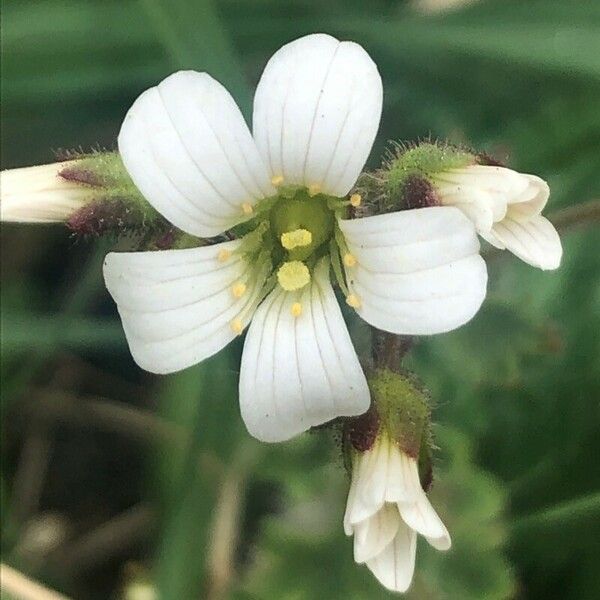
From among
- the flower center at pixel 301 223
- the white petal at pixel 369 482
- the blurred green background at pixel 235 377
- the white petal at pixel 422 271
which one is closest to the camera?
the white petal at pixel 422 271

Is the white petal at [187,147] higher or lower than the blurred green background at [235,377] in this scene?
higher

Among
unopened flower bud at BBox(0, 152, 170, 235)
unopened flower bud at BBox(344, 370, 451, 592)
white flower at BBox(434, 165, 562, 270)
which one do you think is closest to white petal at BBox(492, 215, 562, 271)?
white flower at BBox(434, 165, 562, 270)

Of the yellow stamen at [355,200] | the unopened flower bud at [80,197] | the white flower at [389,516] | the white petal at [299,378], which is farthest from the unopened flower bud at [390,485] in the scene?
the unopened flower bud at [80,197]

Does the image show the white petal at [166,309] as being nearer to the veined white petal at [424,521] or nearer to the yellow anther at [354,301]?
the yellow anther at [354,301]

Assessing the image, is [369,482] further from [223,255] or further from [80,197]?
[80,197]

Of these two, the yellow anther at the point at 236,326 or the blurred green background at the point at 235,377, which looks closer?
the yellow anther at the point at 236,326

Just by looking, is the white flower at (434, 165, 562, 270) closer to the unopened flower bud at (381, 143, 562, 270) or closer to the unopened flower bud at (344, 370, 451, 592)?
the unopened flower bud at (381, 143, 562, 270)
